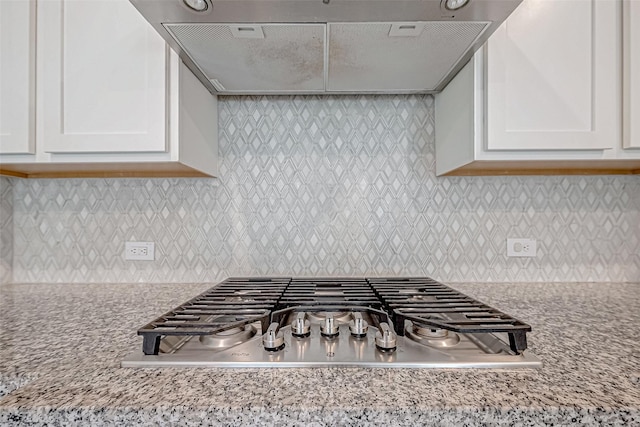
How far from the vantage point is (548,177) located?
1.32m

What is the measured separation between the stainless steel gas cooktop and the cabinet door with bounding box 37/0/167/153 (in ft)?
1.85

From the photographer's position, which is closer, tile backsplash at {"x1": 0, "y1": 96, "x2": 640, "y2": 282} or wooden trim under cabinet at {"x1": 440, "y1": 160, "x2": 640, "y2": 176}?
wooden trim under cabinet at {"x1": 440, "y1": 160, "x2": 640, "y2": 176}

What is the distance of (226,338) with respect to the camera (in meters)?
0.69

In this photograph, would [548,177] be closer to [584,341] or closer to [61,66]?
[584,341]

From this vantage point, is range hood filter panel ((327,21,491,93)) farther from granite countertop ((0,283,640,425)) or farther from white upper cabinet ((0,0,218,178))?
granite countertop ((0,283,640,425))

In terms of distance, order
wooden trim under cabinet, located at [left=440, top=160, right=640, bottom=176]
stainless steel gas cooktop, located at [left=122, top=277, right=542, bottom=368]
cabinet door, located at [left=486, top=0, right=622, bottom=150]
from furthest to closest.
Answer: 1. wooden trim under cabinet, located at [left=440, top=160, right=640, bottom=176]
2. cabinet door, located at [left=486, top=0, right=622, bottom=150]
3. stainless steel gas cooktop, located at [left=122, top=277, right=542, bottom=368]

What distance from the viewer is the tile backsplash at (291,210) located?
1.33m

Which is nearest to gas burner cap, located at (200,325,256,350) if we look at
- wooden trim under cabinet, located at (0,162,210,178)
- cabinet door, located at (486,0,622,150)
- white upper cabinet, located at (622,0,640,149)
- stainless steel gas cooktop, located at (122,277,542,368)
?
stainless steel gas cooktop, located at (122,277,542,368)

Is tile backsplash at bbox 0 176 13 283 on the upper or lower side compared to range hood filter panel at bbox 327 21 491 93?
lower

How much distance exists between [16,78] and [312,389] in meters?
1.22

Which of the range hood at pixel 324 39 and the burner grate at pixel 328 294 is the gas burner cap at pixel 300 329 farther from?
the range hood at pixel 324 39

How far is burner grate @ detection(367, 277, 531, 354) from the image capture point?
632 millimetres

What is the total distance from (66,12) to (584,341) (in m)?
1.58

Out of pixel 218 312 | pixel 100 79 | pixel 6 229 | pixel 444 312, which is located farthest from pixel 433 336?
pixel 6 229
